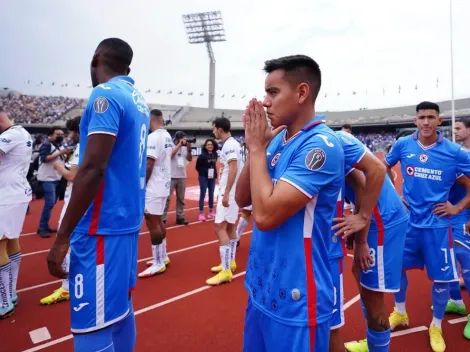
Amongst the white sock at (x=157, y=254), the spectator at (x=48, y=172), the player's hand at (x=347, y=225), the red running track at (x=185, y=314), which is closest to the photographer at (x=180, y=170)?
the spectator at (x=48, y=172)

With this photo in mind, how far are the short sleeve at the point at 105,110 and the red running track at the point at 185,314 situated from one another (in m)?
2.19

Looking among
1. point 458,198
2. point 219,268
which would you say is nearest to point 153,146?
point 219,268

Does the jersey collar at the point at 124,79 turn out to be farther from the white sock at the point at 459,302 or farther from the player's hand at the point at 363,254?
the white sock at the point at 459,302

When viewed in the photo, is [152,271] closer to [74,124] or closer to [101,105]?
[74,124]

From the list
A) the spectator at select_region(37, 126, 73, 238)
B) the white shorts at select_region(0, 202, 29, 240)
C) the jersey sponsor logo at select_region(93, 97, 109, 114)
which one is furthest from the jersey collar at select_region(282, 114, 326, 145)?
the spectator at select_region(37, 126, 73, 238)

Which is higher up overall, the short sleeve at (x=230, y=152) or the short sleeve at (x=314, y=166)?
the short sleeve at (x=230, y=152)

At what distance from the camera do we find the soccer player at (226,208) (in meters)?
4.46

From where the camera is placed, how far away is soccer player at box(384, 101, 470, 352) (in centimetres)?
300

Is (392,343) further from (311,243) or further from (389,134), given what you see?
(389,134)

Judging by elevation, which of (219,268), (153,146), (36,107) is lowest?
(219,268)

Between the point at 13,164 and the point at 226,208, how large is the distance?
2.58 m

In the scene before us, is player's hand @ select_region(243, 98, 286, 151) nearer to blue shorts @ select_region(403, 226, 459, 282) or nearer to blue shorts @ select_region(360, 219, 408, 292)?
blue shorts @ select_region(360, 219, 408, 292)

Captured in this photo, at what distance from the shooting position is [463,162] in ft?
9.90

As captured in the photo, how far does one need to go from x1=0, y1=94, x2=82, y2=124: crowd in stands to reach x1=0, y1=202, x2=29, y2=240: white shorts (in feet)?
159
